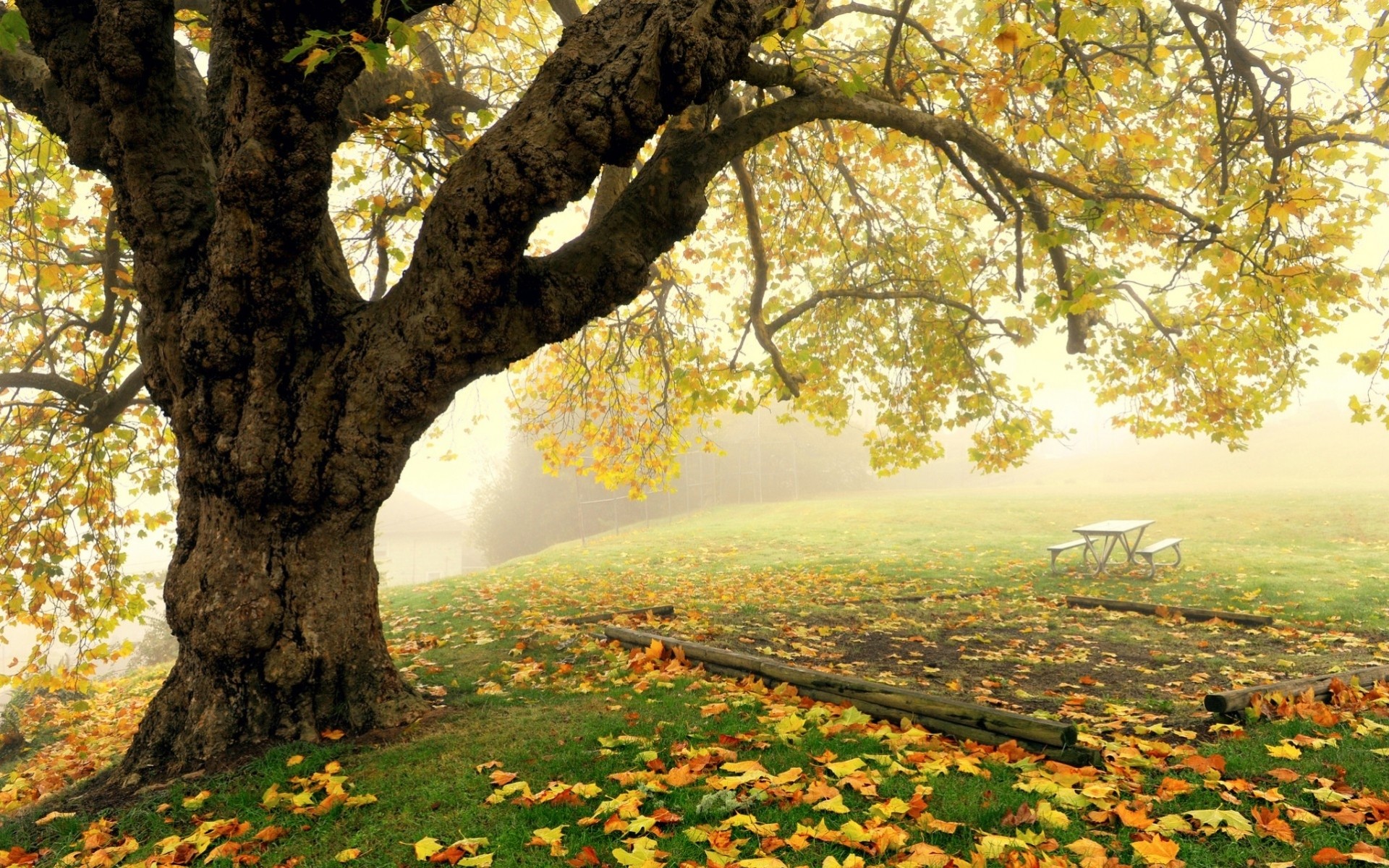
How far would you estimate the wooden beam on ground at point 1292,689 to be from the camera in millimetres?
4508

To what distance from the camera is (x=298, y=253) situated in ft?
14.5

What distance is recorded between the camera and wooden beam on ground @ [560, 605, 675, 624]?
8.60 metres

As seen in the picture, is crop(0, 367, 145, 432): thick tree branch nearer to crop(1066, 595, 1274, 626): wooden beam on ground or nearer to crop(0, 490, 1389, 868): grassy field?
crop(0, 490, 1389, 868): grassy field

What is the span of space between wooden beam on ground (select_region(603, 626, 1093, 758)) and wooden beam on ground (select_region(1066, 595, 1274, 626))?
6.15 metres

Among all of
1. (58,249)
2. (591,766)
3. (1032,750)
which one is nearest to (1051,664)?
(1032,750)

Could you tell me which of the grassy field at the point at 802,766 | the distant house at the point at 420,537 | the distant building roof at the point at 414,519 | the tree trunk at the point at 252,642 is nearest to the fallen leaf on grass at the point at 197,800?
the grassy field at the point at 802,766

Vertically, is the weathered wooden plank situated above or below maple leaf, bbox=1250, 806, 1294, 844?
above

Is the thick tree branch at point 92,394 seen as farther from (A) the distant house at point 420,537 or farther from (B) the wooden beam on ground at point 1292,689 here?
(A) the distant house at point 420,537

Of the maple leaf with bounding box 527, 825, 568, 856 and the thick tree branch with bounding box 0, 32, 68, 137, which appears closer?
the maple leaf with bounding box 527, 825, 568, 856

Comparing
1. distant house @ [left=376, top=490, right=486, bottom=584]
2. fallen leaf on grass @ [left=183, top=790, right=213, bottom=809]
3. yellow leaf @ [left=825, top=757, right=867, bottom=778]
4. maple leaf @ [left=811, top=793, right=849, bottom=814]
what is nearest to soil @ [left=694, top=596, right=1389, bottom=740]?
yellow leaf @ [left=825, top=757, right=867, bottom=778]

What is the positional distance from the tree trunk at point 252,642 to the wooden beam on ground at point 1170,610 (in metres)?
9.15

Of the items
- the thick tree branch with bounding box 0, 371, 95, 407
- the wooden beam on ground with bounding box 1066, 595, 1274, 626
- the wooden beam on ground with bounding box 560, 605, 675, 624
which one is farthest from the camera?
the wooden beam on ground with bounding box 560, 605, 675, 624

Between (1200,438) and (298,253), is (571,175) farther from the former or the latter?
(1200,438)

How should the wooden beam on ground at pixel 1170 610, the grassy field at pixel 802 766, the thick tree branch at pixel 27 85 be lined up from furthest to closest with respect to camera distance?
the wooden beam on ground at pixel 1170 610
the thick tree branch at pixel 27 85
the grassy field at pixel 802 766
